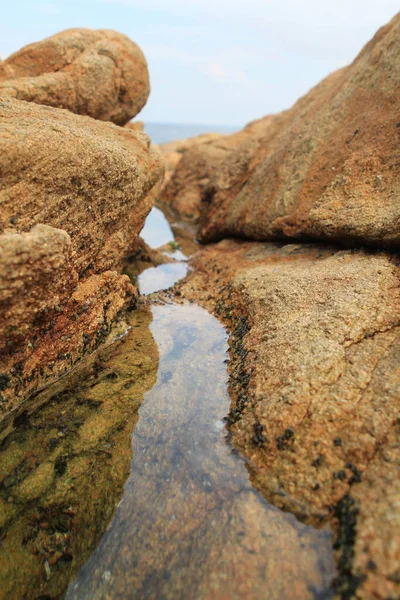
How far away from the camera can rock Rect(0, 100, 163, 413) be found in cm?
406

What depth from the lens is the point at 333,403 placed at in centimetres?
393

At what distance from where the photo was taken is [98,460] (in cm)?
407

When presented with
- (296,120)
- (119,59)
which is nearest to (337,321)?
(296,120)

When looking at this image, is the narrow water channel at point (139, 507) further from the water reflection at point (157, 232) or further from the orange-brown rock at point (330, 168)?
the water reflection at point (157, 232)

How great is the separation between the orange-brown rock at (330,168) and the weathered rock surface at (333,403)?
0.86m

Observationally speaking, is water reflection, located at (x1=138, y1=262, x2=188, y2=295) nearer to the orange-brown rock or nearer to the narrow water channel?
the orange-brown rock

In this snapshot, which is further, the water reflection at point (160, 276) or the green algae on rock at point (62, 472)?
the water reflection at point (160, 276)

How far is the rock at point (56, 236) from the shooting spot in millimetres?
4059

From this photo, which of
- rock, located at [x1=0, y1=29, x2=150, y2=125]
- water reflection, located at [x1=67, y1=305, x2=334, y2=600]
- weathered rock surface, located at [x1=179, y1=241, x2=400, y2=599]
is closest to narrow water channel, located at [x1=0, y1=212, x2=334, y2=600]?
water reflection, located at [x1=67, y1=305, x2=334, y2=600]

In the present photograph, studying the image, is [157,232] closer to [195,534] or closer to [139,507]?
[139,507]

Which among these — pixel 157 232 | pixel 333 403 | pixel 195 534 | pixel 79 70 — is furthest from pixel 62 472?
pixel 157 232

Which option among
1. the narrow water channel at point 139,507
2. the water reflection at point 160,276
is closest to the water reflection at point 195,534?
the narrow water channel at point 139,507

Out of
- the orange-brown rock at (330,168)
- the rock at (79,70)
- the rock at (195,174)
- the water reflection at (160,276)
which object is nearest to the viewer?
the orange-brown rock at (330,168)

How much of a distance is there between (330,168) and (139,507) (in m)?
6.71
